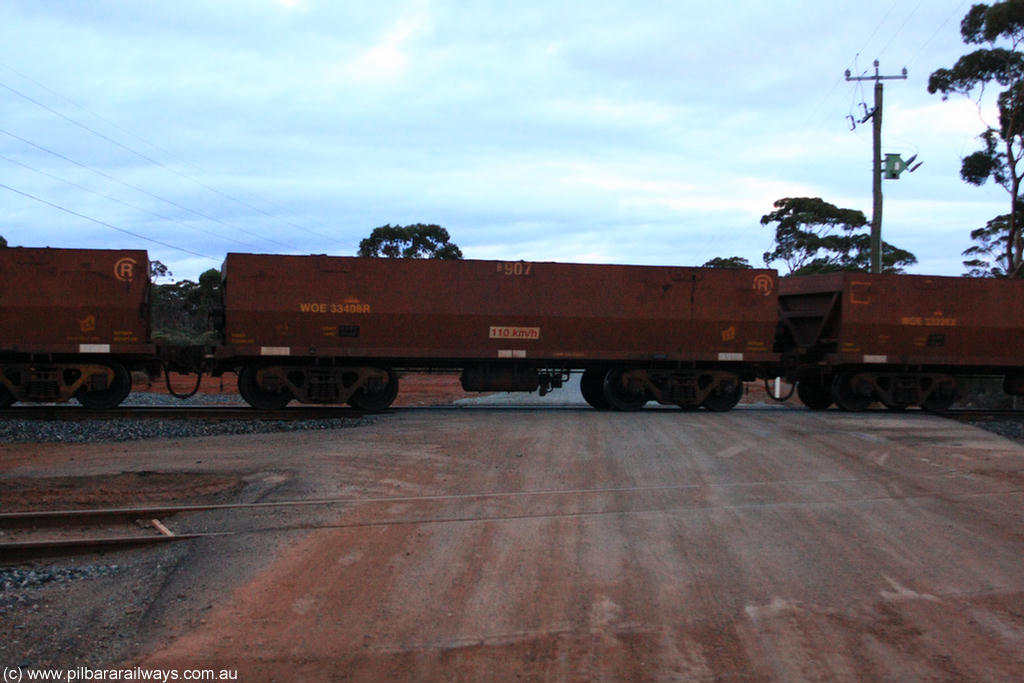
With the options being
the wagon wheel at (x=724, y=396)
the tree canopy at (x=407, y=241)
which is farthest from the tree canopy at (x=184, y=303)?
the wagon wheel at (x=724, y=396)

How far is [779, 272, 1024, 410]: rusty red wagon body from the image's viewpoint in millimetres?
16938

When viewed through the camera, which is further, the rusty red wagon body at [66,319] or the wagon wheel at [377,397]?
the wagon wheel at [377,397]

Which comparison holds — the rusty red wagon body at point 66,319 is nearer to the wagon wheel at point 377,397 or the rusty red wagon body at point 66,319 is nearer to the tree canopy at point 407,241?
the wagon wheel at point 377,397

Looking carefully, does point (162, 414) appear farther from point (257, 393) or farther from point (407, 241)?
point (407, 241)

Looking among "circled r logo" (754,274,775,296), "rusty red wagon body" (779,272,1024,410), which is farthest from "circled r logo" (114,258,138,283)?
"rusty red wagon body" (779,272,1024,410)

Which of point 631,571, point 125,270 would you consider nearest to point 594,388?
point 125,270

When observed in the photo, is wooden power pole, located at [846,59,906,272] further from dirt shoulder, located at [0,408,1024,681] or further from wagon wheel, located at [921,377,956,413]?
dirt shoulder, located at [0,408,1024,681]

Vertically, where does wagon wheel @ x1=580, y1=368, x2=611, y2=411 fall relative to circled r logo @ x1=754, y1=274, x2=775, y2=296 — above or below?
below

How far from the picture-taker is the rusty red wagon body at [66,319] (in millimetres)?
14789

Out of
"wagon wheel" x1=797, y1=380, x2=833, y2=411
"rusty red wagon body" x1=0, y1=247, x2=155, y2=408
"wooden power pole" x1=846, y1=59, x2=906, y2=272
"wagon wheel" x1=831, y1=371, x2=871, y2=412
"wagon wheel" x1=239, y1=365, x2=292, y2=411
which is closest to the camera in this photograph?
"rusty red wagon body" x1=0, y1=247, x2=155, y2=408

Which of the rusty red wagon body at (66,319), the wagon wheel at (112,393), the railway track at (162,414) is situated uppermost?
the rusty red wagon body at (66,319)

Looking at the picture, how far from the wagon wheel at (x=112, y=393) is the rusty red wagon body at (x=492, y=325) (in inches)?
72.2

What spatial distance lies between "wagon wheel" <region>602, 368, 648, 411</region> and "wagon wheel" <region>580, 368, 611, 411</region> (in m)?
0.63

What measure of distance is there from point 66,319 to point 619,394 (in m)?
10.7
